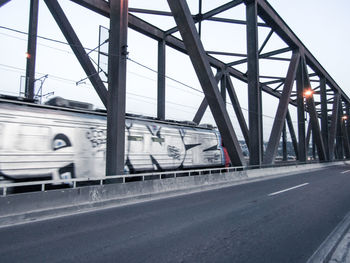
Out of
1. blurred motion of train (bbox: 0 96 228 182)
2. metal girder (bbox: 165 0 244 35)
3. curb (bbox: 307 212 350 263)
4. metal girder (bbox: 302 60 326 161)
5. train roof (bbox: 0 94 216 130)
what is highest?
metal girder (bbox: 165 0 244 35)

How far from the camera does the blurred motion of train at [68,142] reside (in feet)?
29.3

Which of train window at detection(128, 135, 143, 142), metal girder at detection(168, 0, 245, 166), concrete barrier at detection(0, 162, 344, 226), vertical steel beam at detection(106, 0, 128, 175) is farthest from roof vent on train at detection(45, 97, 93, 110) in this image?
metal girder at detection(168, 0, 245, 166)

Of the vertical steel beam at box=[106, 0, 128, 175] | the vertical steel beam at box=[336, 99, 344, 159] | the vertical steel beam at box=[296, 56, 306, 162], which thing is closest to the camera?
the vertical steel beam at box=[106, 0, 128, 175]

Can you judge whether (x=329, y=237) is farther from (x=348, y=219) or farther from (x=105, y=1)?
(x=105, y=1)

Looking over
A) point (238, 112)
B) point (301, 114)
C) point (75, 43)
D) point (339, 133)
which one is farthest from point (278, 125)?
point (339, 133)

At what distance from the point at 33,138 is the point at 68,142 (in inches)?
58.0

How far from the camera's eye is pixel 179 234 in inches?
200

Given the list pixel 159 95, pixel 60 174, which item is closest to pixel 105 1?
pixel 159 95

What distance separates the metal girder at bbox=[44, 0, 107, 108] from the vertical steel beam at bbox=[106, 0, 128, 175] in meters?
5.18

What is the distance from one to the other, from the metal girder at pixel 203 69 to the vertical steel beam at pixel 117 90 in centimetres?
513

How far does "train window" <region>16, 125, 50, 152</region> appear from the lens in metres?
9.13

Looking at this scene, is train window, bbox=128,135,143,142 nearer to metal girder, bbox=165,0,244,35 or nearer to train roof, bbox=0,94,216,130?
train roof, bbox=0,94,216,130

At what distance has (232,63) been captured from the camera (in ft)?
102

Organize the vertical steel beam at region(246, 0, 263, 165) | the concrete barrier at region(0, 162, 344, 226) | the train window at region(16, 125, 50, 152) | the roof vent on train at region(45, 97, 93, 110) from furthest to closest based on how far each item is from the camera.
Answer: the vertical steel beam at region(246, 0, 263, 165)
the roof vent on train at region(45, 97, 93, 110)
the train window at region(16, 125, 50, 152)
the concrete barrier at region(0, 162, 344, 226)
